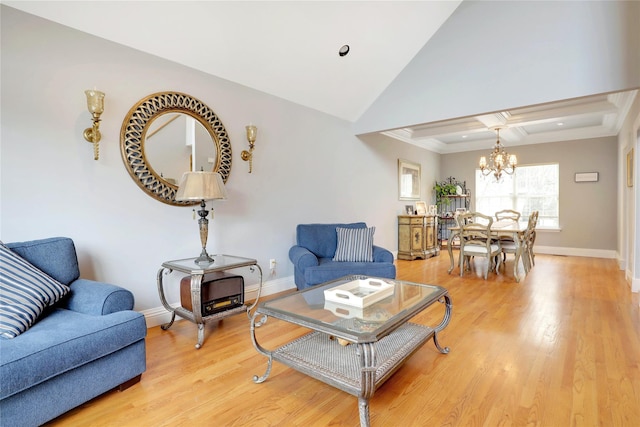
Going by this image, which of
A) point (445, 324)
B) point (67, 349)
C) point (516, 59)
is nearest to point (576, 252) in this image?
point (516, 59)

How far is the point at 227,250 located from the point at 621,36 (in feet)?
13.5

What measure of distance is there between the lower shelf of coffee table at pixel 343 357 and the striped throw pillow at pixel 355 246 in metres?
1.32

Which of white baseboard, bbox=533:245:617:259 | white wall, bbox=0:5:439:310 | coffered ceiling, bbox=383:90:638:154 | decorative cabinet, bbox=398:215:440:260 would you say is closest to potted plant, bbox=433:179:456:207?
coffered ceiling, bbox=383:90:638:154

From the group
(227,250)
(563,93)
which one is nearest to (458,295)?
(563,93)

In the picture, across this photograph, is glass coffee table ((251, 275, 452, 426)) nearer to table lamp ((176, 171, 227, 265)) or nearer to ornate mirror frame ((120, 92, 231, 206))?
table lamp ((176, 171, 227, 265))

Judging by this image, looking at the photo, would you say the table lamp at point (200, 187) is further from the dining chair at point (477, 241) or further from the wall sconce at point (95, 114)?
the dining chair at point (477, 241)

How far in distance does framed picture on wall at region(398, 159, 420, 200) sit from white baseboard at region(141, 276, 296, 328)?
3.30 metres

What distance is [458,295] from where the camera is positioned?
3707 millimetres

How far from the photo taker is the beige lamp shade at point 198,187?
8.37 feet

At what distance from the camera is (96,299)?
1.93 metres

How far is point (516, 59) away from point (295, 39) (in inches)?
89.8

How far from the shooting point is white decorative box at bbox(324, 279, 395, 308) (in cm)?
199

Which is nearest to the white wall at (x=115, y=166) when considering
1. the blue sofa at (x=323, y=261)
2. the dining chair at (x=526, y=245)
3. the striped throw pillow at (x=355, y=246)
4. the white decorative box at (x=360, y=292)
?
the blue sofa at (x=323, y=261)

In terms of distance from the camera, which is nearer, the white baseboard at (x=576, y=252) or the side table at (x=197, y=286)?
the side table at (x=197, y=286)
